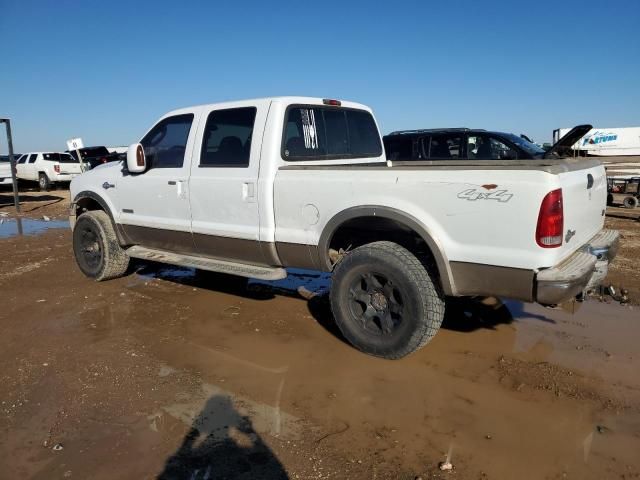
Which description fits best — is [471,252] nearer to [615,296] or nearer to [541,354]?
[541,354]

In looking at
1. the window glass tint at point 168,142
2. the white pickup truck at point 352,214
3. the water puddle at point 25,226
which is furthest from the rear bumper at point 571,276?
the water puddle at point 25,226

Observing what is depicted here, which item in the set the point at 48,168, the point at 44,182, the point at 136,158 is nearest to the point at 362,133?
the point at 136,158

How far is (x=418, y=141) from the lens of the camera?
936 centimetres

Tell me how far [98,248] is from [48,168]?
692 inches

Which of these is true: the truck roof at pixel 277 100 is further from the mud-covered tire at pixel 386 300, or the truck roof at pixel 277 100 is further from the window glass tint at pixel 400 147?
the window glass tint at pixel 400 147

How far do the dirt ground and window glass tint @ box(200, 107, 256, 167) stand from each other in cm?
152

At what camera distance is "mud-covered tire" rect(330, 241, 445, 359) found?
367cm

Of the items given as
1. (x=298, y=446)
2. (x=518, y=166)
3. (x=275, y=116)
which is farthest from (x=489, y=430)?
(x=275, y=116)

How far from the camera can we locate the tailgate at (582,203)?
334 centimetres

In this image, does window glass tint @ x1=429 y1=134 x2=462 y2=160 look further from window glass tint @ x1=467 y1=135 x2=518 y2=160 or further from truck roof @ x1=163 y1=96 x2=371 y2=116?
truck roof @ x1=163 y1=96 x2=371 y2=116

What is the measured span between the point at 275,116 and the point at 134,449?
290 centimetres

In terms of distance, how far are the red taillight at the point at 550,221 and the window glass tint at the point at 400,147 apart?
20.9 feet

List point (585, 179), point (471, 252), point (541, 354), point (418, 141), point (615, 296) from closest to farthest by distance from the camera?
point (471, 252) < point (585, 179) < point (541, 354) < point (615, 296) < point (418, 141)

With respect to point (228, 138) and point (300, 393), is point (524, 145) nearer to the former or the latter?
point (228, 138)
